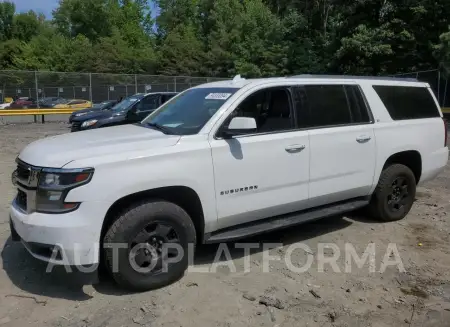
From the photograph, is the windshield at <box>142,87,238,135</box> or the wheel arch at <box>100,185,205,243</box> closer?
the wheel arch at <box>100,185,205,243</box>

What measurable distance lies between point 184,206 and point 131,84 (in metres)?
25.9

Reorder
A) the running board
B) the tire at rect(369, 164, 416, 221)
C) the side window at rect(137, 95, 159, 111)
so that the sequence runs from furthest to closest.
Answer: the side window at rect(137, 95, 159, 111) → the tire at rect(369, 164, 416, 221) → the running board

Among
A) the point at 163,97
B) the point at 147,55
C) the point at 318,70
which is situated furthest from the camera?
the point at 147,55

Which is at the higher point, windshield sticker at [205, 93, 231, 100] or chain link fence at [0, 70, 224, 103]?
chain link fence at [0, 70, 224, 103]

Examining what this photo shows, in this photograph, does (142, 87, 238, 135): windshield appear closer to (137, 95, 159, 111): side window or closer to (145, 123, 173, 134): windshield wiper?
(145, 123, 173, 134): windshield wiper

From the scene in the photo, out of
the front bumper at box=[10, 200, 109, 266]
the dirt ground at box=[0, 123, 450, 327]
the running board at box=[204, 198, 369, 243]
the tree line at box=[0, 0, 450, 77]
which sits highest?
the tree line at box=[0, 0, 450, 77]

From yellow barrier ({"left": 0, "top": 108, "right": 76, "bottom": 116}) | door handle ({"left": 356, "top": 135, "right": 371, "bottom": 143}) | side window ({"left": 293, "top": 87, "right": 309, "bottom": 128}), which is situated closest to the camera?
side window ({"left": 293, "top": 87, "right": 309, "bottom": 128})

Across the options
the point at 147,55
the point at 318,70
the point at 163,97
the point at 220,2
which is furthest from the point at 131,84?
the point at 220,2

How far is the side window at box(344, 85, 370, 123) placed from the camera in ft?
17.2

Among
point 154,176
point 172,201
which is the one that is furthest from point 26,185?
point 172,201

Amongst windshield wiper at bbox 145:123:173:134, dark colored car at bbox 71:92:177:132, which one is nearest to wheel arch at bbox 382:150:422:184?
windshield wiper at bbox 145:123:173:134

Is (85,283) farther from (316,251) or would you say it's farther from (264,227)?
(316,251)

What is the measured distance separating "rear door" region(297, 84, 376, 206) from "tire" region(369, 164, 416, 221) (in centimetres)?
28

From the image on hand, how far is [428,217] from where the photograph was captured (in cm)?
612
